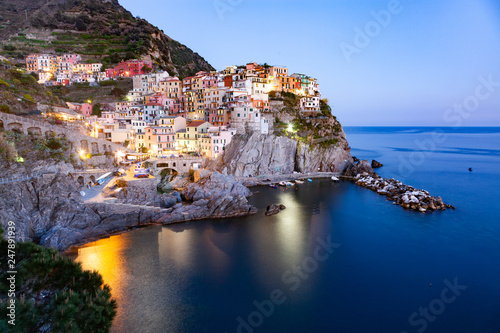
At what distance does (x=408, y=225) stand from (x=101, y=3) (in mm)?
95741

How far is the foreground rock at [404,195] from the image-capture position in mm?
28981

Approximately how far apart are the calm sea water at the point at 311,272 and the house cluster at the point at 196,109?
15.6m

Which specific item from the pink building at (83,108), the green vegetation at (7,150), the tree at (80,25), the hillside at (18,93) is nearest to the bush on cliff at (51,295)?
the green vegetation at (7,150)

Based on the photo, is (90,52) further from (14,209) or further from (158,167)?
(14,209)

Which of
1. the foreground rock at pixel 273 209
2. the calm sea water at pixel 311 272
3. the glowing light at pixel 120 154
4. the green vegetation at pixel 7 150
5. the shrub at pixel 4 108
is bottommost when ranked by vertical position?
the calm sea water at pixel 311 272

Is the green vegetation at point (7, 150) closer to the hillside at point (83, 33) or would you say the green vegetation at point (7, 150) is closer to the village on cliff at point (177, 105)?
the village on cliff at point (177, 105)

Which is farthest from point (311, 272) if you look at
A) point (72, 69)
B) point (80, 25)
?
point (80, 25)

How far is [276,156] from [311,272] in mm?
24853

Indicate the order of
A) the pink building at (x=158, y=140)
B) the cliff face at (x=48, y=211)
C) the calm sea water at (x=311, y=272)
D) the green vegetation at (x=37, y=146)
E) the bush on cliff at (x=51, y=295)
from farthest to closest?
the pink building at (x=158, y=140) → the green vegetation at (x=37, y=146) → the cliff face at (x=48, y=211) → the calm sea water at (x=311, y=272) → the bush on cliff at (x=51, y=295)

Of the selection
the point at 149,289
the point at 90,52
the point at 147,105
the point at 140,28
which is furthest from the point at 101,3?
the point at 149,289

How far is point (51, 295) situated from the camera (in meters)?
6.00

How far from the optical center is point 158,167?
3347cm

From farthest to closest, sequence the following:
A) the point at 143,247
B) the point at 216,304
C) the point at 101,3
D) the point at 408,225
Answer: the point at 101,3 → the point at 408,225 → the point at 143,247 → the point at 216,304

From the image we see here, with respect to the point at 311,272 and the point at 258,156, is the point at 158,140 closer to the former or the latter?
the point at 258,156
